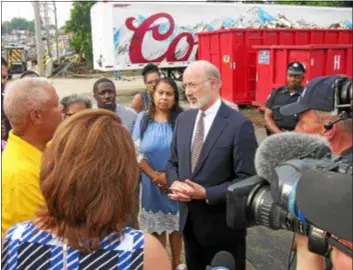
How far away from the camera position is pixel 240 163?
2.56 meters

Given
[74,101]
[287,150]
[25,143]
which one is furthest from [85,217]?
[74,101]

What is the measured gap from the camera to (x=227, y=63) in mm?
12039

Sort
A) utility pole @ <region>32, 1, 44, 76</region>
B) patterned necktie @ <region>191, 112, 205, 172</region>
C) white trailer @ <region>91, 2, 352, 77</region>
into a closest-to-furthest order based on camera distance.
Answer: patterned necktie @ <region>191, 112, 205, 172</region>, white trailer @ <region>91, 2, 352, 77</region>, utility pole @ <region>32, 1, 44, 76</region>

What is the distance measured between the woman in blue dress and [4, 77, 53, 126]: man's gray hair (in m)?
1.27

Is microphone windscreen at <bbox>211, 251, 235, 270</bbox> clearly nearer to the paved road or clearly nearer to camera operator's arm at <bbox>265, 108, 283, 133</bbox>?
the paved road

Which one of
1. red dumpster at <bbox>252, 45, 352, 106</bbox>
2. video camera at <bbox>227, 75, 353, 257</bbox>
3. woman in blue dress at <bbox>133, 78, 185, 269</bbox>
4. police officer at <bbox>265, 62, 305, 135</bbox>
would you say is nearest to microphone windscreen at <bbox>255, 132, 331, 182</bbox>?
video camera at <bbox>227, 75, 353, 257</bbox>

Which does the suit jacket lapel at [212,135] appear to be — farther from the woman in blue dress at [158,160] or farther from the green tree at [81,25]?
the green tree at [81,25]

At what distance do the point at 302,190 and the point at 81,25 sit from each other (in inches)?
1417

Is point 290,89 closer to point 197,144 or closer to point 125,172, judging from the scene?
point 197,144

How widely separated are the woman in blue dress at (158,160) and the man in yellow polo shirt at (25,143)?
1196 mm

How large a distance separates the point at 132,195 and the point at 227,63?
35.7 feet

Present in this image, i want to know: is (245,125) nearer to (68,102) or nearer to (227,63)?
(68,102)

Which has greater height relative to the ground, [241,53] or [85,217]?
[241,53]

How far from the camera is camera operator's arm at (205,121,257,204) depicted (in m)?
2.56
